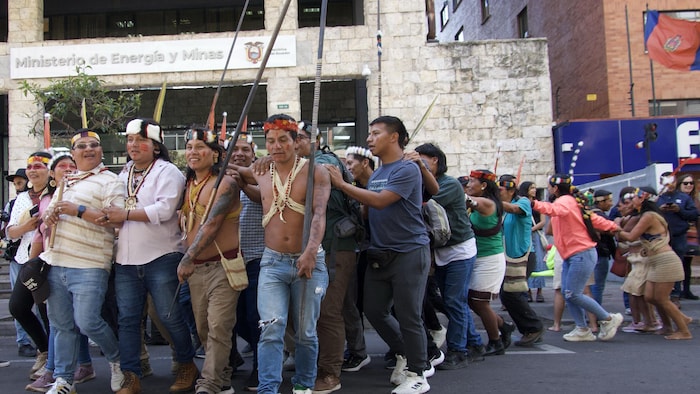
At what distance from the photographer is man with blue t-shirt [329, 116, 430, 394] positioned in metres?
4.64

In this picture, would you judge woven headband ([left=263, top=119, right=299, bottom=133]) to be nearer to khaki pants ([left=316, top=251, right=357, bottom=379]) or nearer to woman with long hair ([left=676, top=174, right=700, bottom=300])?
khaki pants ([left=316, top=251, right=357, bottom=379])

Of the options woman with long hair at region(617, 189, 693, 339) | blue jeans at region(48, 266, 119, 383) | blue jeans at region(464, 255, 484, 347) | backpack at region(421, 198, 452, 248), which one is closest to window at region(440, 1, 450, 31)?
woman with long hair at region(617, 189, 693, 339)

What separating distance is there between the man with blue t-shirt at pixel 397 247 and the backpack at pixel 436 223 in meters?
0.52

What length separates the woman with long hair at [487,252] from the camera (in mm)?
6117

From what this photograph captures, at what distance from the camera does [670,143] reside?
17.8 meters

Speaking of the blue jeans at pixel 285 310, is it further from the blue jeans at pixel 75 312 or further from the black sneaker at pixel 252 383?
the blue jeans at pixel 75 312

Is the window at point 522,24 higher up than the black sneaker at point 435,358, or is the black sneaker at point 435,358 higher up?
the window at point 522,24

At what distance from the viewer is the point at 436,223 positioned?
5.42m

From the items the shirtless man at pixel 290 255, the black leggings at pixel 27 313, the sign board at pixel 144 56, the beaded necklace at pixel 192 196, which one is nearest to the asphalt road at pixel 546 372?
the black leggings at pixel 27 313

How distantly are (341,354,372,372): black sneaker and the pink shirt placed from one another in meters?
2.65

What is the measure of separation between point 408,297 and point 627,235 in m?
3.84

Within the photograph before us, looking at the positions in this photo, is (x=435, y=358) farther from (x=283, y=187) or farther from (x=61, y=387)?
(x=61, y=387)

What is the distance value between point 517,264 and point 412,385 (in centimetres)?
275

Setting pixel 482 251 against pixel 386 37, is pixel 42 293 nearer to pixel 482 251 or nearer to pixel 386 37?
pixel 482 251
